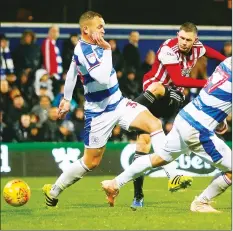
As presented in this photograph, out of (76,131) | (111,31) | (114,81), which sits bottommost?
(76,131)

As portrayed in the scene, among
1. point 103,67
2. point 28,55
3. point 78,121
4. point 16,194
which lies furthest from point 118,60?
point 16,194

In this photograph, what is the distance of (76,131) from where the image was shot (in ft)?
68.0

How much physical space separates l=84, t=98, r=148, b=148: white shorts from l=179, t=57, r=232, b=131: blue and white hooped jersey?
143 centimetres

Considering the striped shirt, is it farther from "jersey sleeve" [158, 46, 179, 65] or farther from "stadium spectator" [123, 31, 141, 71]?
"stadium spectator" [123, 31, 141, 71]

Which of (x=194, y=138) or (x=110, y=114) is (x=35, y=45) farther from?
(x=194, y=138)

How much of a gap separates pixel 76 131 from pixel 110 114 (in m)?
8.04

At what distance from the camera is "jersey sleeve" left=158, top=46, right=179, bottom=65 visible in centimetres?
1323

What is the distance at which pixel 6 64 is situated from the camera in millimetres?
20969

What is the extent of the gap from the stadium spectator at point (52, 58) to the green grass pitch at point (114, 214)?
220 inches

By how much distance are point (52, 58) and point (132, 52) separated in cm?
169

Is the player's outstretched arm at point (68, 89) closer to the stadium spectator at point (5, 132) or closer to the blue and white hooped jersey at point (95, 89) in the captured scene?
the blue and white hooped jersey at point (95, 89)

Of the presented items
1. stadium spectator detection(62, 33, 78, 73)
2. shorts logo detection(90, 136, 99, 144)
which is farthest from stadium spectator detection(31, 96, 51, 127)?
shorts logo detection(90, 136, 99, 144)

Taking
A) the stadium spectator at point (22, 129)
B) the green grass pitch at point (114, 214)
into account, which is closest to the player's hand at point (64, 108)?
the green grass pitch at point (114, 214)

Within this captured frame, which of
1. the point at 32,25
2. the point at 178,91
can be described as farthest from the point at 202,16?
the point at 178,91
